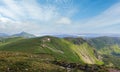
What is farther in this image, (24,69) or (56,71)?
(56,71)

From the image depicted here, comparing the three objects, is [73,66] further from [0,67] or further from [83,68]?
[0,67]

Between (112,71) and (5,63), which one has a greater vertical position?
(5,63)

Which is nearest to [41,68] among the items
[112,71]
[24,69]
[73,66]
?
[24,69]

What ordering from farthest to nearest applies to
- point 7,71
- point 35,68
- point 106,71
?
point 106,71 < point 35,68 < point 7,71

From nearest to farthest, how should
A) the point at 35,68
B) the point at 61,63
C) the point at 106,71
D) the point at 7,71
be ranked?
the point at 7,71 < the point at 35,68 < the point at 106,71 < the point at 61,63

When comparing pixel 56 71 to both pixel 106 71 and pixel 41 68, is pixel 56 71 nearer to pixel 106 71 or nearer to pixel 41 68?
pixel 41 68

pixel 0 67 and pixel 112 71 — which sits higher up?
pixel 0 67

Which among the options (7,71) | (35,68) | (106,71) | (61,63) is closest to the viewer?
(7,71)

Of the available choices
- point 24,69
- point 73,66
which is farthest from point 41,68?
point 73,66

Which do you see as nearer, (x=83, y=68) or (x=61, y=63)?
(x=83, y=68)
